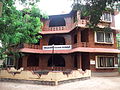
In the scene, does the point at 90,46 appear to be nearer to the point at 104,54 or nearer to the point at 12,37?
the point at 104,54

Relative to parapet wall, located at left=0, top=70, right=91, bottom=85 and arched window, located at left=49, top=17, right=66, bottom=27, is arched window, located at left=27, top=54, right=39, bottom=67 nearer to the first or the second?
arched window, located at left=49, top=17, right=66, bottom=27

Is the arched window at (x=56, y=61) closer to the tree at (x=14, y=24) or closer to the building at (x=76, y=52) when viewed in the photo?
the building at (x=76, y=52)

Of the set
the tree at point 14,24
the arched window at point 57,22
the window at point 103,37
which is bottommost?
the window at point 103,37

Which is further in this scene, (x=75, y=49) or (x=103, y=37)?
(x=103, y=37)

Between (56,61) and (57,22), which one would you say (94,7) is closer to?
(56,61)

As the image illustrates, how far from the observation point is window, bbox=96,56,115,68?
16570 millimetres

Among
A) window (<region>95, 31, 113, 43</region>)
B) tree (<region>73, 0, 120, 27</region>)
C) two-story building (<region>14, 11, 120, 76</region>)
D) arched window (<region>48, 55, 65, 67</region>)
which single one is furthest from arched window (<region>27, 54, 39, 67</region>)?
tree (<region>73, 0, 120, 27</region>)

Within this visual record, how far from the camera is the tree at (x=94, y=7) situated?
6617 millimetres

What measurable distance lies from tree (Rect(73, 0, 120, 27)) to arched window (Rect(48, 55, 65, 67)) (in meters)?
13.6

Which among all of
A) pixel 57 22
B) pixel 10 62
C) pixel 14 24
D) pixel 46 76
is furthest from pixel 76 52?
pixel 10 62

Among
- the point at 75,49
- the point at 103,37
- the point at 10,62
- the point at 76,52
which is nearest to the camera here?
the point at 75,49

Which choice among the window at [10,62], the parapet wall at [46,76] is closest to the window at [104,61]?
the parapet wall at [46,76]

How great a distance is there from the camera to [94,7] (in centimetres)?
686

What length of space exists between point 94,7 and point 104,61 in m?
11.3
